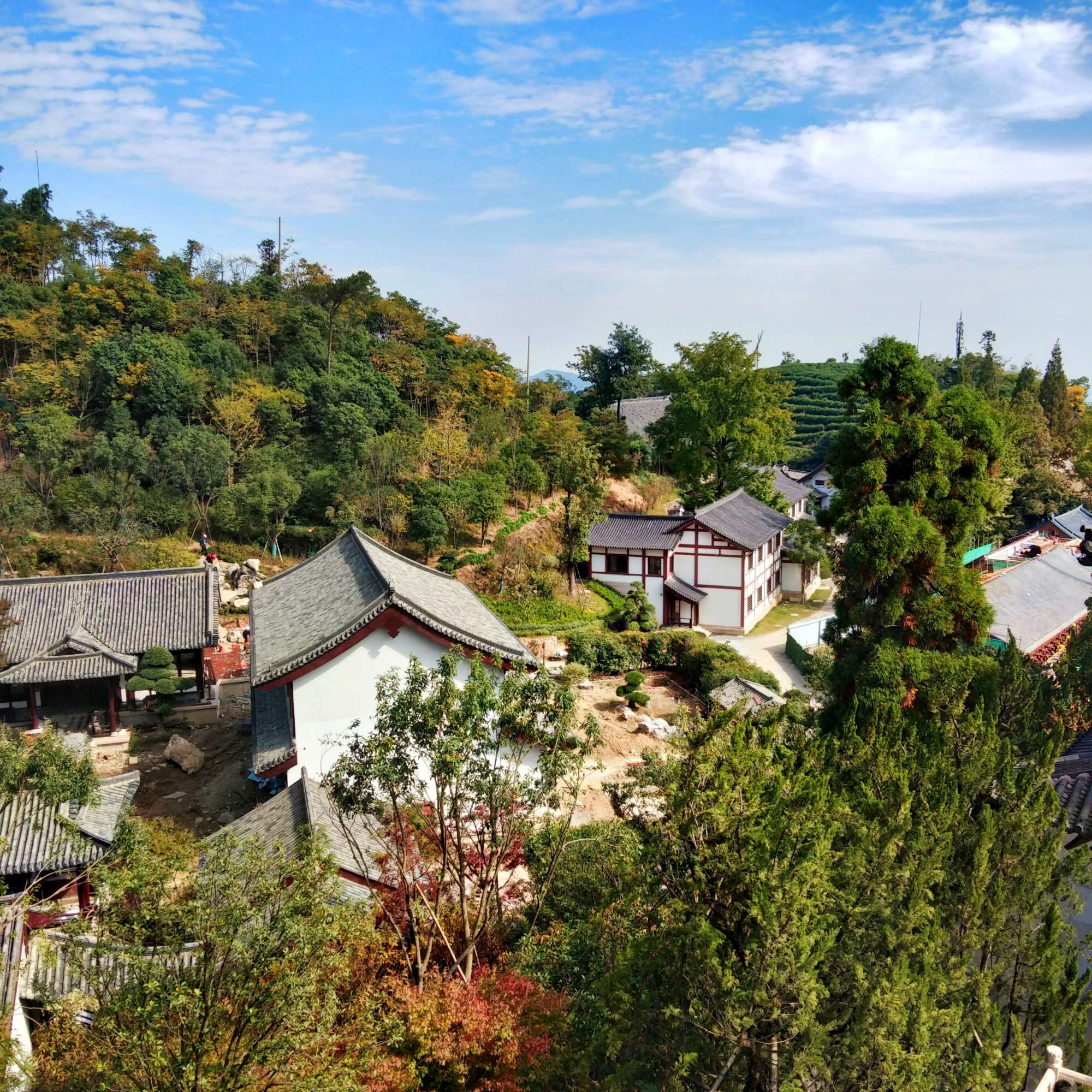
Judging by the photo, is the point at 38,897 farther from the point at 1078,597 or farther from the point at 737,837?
the point at 1078,597

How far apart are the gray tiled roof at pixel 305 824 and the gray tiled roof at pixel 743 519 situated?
1977cm

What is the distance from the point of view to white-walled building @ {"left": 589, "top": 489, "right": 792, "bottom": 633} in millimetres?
30969

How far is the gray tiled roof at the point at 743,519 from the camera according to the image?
3080 centimetres

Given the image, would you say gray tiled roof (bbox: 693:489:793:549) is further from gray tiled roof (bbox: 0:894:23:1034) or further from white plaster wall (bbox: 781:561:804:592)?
gray tiled roof (bbox: 0:894:23:1034)

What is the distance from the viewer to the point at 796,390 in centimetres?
7688

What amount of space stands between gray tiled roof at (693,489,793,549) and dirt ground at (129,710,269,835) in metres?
17.0

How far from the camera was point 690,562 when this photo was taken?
31562 millimetres

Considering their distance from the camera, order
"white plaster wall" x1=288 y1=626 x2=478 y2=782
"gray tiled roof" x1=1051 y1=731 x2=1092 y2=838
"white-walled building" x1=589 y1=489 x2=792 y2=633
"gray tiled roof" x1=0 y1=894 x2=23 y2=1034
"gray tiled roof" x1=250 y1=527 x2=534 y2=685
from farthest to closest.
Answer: "white-walled building" x1=589 y1=489 x2=792 y2=633 < "white plaster wall" x1=288 y1=626 x2=478 y2=782 < "gray tiled roof" x1=250 y1=527 x2=534 y2=685 < "gray tiled roof" x1=1051 y1=731 x2=1092 y2=838 < "gray tiled roof" x1=0 y1=894 x2=23 y2=1034

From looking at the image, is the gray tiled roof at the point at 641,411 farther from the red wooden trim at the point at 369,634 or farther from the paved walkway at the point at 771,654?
the red wooden trim at the point at 369,634

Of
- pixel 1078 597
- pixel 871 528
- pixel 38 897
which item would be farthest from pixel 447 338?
pixel 38 897

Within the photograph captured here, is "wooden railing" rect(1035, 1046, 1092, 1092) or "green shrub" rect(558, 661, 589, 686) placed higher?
"wooden railing" rect(1035, 1046, 1092, 1092)

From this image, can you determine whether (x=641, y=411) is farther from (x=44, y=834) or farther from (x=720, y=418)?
(x=44, y=834)

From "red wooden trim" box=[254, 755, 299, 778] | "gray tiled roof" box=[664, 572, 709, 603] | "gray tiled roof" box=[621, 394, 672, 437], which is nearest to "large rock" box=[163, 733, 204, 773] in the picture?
"red wooden trim" box=[254, 755, 299, 778]

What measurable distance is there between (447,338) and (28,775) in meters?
35.9
